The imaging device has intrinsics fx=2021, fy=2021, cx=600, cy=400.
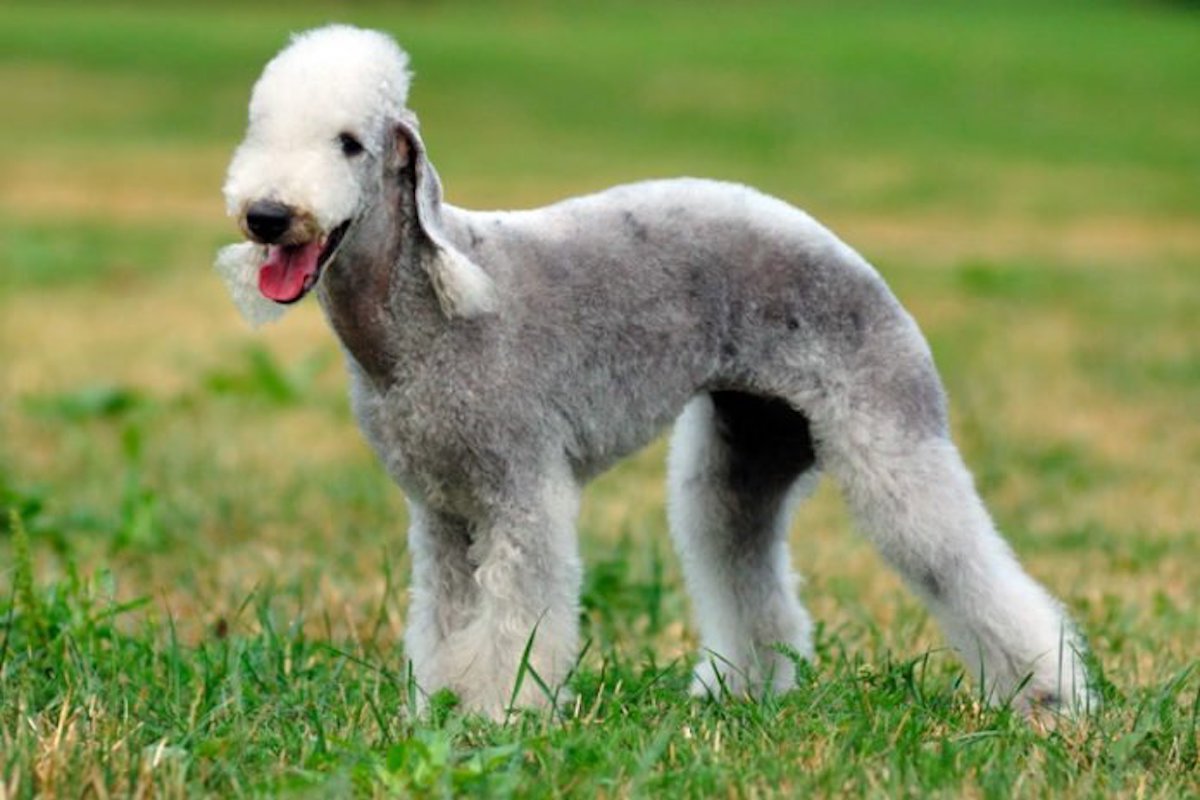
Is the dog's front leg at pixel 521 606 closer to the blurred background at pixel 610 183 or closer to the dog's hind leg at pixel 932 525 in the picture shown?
the dog's hind leg at pixel 932 525

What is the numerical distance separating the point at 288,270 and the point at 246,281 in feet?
0.85

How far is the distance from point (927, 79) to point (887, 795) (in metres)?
30.3

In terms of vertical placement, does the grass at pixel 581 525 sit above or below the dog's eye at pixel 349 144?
below

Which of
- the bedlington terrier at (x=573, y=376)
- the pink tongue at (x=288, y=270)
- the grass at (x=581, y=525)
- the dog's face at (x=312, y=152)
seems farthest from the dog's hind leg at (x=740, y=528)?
the pink tongue at (x=288, y=270)

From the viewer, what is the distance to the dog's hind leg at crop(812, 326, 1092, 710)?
4.73 m

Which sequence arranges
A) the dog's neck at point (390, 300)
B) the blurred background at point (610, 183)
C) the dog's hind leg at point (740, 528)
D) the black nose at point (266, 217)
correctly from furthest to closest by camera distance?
the blurred background at point (610, 183) < the dog's hind leg at point (740, 528) < the dog's neck at point (390, 300) < the black nose at point (266, 217)

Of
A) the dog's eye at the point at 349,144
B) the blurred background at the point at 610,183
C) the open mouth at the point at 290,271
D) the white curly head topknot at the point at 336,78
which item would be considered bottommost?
the blurred background at the point at 610,183

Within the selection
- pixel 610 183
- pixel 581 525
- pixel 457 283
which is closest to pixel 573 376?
pixel 457 283

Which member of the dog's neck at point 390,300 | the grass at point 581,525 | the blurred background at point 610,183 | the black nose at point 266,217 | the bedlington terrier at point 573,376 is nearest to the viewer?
the black nose at point 266,217

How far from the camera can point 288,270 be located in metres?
3.97

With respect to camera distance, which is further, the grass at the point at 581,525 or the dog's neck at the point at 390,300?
the dog's neck at the point at 390,300

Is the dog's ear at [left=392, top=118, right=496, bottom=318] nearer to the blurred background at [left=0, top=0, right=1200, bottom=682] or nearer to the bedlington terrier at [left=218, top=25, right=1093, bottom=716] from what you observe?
the bedlington terrier at [left=218, top=25, right=1093, bottom=716]

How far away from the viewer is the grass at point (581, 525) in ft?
13.0

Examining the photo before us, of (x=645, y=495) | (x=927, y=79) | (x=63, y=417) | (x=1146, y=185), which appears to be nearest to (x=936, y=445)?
(x=645, y=495)
